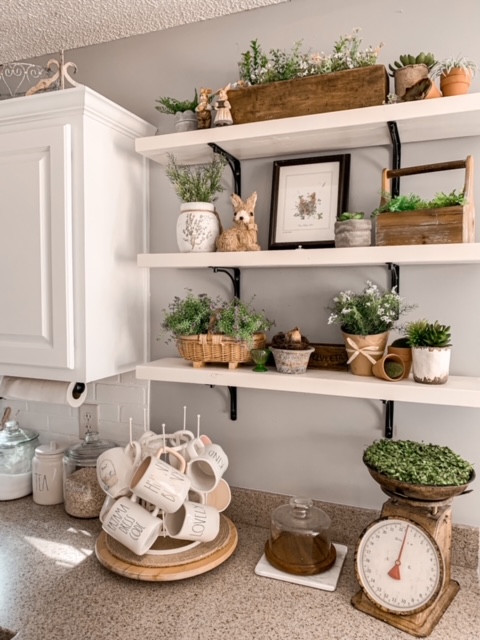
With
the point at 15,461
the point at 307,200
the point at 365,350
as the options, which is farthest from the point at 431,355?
the point at 15,461

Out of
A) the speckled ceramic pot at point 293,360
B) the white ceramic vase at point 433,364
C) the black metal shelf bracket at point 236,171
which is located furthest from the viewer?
the black metal shelf bracket at point 236,171

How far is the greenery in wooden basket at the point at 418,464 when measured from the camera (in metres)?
1.06

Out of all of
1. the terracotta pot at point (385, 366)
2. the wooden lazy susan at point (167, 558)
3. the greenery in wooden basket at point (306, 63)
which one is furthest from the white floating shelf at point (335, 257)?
the wooden lazy susan at point (167, 558)

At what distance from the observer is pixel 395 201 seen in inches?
45.8

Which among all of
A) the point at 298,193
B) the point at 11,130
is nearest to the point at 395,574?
the point at 298,193

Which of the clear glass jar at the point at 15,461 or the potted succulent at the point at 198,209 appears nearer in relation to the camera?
the potted succulent at the point at 198,209

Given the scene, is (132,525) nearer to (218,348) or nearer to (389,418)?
(218,348)

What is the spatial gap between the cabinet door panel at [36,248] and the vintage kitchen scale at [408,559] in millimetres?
899

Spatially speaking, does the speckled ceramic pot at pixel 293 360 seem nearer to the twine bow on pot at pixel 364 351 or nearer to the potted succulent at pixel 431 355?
the twine bow on pot at pixel 364 351

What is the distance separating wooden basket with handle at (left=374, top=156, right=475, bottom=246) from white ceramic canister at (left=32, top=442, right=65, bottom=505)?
120cm

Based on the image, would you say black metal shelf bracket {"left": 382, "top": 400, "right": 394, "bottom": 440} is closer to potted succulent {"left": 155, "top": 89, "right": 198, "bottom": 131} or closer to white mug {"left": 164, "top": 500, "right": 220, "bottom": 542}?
white mug {"left": 164, "top": 500, "right": 220, "bottom": 542}

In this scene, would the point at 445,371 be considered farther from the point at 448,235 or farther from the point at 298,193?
the point at 298,193

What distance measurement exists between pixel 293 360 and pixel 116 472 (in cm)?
53

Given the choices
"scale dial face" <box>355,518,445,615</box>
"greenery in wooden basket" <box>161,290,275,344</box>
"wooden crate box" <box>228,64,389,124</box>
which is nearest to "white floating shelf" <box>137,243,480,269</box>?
"greenery in wooden basket" <box>161,290,275,344</box>
